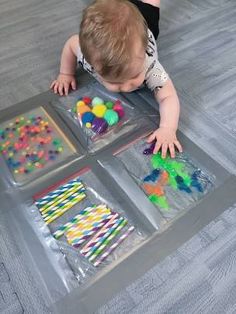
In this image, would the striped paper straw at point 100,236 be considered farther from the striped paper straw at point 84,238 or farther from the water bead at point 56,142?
the water bead at point 56,142

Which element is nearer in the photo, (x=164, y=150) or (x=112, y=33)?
(x=112, y=33)

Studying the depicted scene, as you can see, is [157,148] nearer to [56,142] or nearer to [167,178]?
[167,178]

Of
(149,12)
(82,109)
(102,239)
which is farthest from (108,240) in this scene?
(149,12)

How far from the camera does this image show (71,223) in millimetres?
705

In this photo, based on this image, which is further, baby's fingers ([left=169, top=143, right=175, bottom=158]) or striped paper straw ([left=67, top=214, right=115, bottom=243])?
baby's fingers ([left=169, top=143, right=175, bottom=158])

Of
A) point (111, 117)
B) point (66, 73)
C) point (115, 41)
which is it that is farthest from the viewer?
point (66, 73)

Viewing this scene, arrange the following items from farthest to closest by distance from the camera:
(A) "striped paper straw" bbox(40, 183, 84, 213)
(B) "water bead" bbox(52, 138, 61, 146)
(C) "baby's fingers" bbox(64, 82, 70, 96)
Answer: (C) "baby's fingers" bbox(64, 82, 70, 96) → (B) "water bead" bbox(52, 138, 61, 146) → (A) "striped paper straw" bbox(40, 183, 84, 213)

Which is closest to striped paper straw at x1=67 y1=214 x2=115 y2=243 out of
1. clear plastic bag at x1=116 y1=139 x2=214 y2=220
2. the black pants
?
clear plastic bag at x1=116 y1=139 x2=214 y2=220

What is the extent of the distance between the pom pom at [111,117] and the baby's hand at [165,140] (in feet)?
0.34

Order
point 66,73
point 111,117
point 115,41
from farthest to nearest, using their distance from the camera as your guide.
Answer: point 66,73 < point 111,117 < point 115,41

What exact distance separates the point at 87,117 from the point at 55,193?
8.8 inches

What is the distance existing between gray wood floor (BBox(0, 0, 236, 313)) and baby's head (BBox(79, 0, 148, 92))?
0.90 feet

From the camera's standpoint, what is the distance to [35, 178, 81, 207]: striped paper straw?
74cm

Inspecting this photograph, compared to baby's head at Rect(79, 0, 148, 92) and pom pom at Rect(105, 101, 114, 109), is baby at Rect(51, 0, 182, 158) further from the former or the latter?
pom pom at Rect(105, 101, 114, 109)
